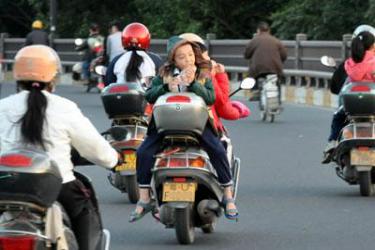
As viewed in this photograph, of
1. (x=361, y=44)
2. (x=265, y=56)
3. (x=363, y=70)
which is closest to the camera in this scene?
(x=363, y=70)

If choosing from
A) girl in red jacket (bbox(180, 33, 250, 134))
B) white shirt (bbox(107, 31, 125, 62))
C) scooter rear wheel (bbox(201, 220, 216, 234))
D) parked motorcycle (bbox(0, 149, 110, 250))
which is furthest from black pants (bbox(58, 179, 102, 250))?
white shirt (bbox(107, 31, 125, 62))

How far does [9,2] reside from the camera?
202 ft

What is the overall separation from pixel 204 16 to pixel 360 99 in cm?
3647

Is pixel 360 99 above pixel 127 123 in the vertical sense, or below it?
above

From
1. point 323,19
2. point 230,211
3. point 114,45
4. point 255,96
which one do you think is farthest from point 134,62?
point 323,19

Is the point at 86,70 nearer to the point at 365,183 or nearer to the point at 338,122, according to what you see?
the point at 338,122

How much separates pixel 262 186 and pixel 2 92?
23.7m

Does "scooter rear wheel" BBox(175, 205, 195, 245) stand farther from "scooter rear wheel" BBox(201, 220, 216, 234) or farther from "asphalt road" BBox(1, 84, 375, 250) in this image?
"scooter rear wheel" BBox(201, 220, 216, 234)

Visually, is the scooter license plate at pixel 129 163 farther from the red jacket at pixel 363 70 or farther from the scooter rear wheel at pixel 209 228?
the red jacket at pixel 363 70

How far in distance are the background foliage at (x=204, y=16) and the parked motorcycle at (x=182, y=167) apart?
89.0 feet

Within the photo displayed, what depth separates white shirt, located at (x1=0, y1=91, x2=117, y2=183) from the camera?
8180 millimetres

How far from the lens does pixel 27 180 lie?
7723 mm

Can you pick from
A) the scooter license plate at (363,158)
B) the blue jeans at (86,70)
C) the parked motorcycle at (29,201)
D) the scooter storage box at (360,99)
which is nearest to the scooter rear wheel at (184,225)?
the parked motorcycle at (29,201)

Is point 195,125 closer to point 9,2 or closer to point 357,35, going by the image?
point 357,35
